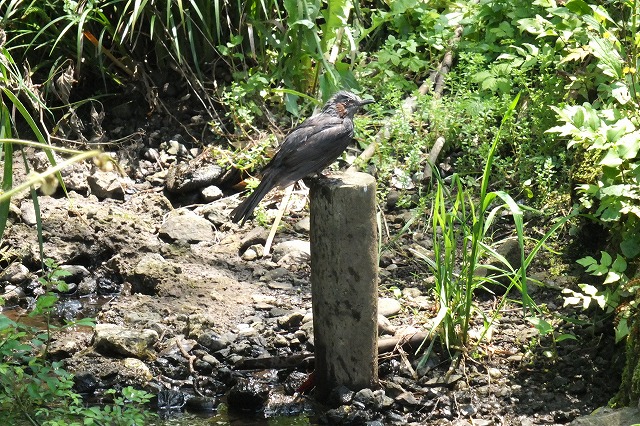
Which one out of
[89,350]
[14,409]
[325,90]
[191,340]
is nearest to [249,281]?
[191,340]

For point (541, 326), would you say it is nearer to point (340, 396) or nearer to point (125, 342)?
point (340, 396)

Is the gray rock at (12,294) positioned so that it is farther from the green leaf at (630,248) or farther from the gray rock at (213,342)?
the green leaf at (630,248)

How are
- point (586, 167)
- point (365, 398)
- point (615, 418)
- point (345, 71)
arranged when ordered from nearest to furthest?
1. point (615, 418)
2. point (365, 398)
3. point (586, 167)
4. point (345, 71)

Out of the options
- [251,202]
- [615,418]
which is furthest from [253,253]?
[615,418]

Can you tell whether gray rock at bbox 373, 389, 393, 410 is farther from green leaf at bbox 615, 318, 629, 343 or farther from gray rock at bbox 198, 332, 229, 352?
green leaf at bbox 615, 318, 629, 343

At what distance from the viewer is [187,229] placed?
6.71m

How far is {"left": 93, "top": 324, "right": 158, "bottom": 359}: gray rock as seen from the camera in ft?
17.2

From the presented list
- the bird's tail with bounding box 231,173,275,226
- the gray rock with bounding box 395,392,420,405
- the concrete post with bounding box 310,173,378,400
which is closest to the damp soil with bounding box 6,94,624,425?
the gray rock with bounding box 395,392,420,405

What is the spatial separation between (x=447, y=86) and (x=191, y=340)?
11.0 ft

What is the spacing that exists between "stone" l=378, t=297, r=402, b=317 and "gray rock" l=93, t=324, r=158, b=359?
1.30 m

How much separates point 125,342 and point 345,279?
1412mm

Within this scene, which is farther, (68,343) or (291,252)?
(291,252)

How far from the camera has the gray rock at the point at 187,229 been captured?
666 centimetres

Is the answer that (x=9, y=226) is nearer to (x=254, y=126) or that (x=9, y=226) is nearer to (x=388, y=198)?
(x=254, y=126)
